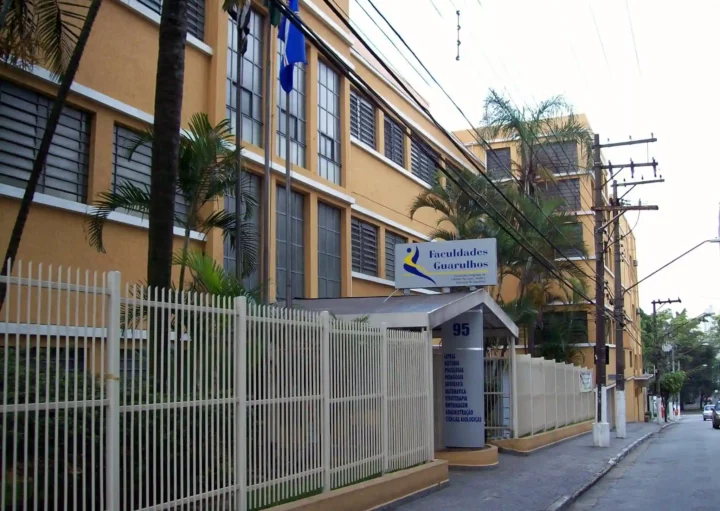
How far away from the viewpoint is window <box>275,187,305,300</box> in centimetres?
1864

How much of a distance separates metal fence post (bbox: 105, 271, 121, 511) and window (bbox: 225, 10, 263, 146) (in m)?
10.6

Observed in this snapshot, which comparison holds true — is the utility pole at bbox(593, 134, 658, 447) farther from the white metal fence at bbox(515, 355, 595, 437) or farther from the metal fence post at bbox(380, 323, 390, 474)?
the metal fence post at bbox(380, 323, 390, 474)

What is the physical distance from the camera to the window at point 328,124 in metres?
21.0

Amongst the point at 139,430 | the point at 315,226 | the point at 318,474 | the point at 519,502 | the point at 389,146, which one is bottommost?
the point at 519,502

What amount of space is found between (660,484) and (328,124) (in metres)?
12.1

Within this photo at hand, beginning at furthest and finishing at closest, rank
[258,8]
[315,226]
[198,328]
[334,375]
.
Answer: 1. [315,226]
2. [258,8]
3. [334,375]
4. [198,328]

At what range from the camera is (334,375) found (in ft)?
34.2

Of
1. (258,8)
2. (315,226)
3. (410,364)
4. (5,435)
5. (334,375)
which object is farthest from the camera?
(315,226)

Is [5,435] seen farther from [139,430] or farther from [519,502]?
[519,502]

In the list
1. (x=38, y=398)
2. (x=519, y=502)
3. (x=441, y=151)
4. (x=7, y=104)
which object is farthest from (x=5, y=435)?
(x=441, y=151)

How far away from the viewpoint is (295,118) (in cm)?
1962

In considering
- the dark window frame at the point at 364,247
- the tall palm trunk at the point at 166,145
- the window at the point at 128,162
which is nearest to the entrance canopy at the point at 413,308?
the window at the point at 128,162

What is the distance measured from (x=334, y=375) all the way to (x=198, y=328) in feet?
9.98

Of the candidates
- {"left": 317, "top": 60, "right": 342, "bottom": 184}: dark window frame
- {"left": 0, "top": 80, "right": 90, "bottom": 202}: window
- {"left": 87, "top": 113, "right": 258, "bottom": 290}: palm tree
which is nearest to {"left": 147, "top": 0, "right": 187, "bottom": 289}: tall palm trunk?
{"left": 87, "top": 113, "right": 258, "bottom": 290}: palm tree
